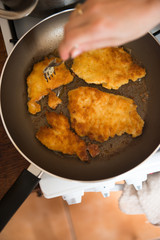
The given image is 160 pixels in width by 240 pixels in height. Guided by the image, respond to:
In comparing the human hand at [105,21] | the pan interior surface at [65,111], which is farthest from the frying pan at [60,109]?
the human hand at [105,21]

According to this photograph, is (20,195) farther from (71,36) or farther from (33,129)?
(71,36)

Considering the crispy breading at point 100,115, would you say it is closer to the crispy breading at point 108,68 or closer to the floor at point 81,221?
the crispy breading at point 108,68

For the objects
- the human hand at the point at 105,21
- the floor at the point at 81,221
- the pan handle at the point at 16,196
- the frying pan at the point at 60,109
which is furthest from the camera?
the floor at the point at 81,221

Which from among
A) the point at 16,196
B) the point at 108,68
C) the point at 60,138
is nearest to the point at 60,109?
the point at 60,138

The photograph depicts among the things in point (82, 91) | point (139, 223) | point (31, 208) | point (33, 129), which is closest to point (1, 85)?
point (33, 129)

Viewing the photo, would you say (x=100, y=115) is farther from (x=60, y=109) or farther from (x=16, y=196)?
(x=16, y=196)

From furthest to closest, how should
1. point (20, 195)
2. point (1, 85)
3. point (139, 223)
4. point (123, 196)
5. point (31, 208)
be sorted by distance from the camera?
point (139, 223)
point (31, 208)
point (123, 196)
point (1, 85)
point (20, 195)
